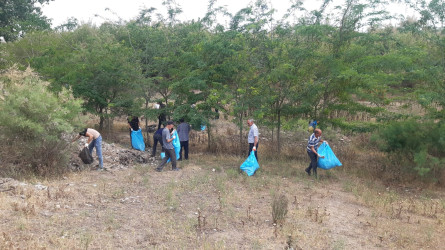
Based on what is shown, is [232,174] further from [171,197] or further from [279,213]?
[279,213]

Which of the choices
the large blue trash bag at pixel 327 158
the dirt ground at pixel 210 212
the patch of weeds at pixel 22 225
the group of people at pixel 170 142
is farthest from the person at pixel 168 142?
the patch of weeds at pixel 22 225

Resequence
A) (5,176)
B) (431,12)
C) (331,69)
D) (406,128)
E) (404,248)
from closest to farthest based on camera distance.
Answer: (404,248), (5,176), (406,128), (431,12), (331,69)

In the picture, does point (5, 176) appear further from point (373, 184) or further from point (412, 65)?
point (412, 65)

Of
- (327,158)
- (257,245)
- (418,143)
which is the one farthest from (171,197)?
(418,143)

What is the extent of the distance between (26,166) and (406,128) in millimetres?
9374

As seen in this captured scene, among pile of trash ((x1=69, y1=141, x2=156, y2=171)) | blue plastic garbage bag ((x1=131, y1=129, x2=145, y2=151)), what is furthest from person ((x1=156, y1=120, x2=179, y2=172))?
blue plastic garbage bag ((x1=131, y1=129, x2=145, y2=151))

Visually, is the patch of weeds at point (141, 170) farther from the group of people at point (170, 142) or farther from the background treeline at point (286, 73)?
the background treeline at point (286, 73)

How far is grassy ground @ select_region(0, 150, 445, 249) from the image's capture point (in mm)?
5434

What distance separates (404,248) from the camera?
215 inches

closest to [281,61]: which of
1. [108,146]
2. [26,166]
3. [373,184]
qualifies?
[373,184]

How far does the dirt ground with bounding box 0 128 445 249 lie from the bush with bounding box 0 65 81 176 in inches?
27.4

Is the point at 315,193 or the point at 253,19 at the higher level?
the point at 253,19

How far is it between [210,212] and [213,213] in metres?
0.07

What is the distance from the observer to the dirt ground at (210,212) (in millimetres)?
5434
